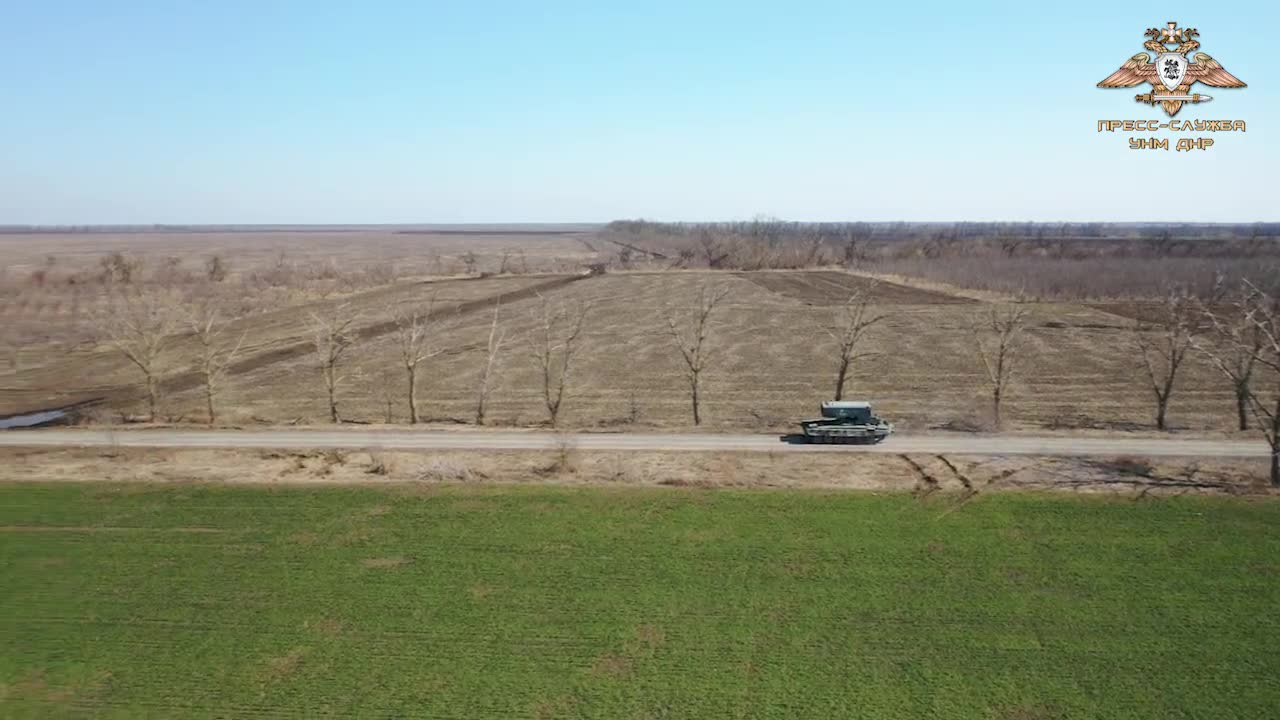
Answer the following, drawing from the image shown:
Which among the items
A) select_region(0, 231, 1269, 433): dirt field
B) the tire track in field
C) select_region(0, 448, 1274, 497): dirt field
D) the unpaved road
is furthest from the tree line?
select_region(0, 448, 1274, 497): dirt field

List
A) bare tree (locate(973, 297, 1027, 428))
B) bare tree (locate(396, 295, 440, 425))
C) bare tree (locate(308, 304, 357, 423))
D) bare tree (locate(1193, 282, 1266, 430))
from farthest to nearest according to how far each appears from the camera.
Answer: bare tree (locate(308, 304, 357, 423)) < bare tree (locate(396, 295, 440, 425)) < bare tree (locate(973, 297, 1027, 428)) < bare tree (locate(1193, 282, 1266, 430))

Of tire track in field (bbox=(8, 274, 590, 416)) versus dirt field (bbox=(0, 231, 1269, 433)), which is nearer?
dirt field (bbox=(0, 231, 1269, 433))

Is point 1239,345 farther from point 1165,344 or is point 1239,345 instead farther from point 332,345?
point 332,345

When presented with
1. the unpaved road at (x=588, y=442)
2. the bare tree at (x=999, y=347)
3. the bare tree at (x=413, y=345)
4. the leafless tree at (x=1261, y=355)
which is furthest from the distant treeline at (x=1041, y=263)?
the bare tree at (x=413, y=345)

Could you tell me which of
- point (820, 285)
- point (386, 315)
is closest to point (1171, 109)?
point (820, 285)

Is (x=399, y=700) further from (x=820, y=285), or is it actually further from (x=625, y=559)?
(x=820, y=285)

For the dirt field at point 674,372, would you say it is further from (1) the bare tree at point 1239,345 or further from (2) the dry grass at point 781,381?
(1) the bare tree at point 1239,345

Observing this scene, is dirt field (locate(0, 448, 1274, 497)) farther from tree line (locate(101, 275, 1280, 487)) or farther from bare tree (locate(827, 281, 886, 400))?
bare tree (locate(827, 281, 886, 400))
